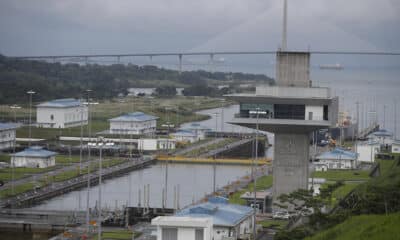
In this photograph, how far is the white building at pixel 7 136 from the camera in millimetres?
30569

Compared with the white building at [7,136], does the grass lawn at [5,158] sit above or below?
below

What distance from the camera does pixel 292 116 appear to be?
721 inches

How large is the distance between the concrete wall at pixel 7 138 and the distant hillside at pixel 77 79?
59.9ft

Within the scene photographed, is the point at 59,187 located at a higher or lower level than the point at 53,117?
lower

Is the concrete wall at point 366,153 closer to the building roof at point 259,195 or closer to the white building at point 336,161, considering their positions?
the white building at point 336,161

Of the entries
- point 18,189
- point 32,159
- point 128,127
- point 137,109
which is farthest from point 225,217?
point 137,109

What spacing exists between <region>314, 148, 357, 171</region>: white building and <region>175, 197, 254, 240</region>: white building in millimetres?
10612

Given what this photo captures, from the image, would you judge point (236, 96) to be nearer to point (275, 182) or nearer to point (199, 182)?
point (275, 182)

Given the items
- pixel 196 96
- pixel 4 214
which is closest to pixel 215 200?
pixel 4 214

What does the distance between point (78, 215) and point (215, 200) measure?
2.69 m

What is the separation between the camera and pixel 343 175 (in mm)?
24703

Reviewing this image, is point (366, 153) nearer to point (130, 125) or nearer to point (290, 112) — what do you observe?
point (130, 125)

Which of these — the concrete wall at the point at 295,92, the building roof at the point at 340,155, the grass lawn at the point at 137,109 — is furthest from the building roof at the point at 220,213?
the grass lawn at the point at 137,109

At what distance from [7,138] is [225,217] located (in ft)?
55.3
